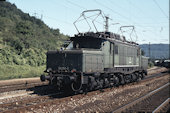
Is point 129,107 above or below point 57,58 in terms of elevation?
below

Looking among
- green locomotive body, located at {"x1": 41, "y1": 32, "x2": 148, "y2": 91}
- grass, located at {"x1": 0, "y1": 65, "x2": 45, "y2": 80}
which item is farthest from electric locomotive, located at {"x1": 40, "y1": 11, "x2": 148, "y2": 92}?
grass, located at {"x1": 0, "y1": 65, "x2": 45, "y2": 80}

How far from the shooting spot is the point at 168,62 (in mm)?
44562

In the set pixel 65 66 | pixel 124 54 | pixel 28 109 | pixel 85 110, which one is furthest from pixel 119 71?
pixel 28 109

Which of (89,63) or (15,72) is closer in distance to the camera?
(89,63)

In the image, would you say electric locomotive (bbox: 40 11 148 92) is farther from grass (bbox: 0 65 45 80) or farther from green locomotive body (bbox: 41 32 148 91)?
grass (bbox: 0 65 45 80)

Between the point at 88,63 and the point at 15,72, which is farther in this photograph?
the point at 15,72

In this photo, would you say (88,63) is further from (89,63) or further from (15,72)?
(15,72)

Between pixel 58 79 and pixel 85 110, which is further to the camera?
pixel 58 79

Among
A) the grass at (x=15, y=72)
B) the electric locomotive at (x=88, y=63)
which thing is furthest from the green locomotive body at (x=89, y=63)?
the grass at (x=15, y=72)

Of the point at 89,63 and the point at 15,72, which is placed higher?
the point at 89,63

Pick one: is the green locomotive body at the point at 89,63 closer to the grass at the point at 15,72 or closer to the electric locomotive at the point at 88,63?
the electric locomotive at the point at 88,63

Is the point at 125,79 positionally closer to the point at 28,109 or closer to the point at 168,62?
the point at 28,109

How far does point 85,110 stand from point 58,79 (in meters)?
3.50

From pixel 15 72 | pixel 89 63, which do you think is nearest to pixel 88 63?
pixel 89 63
